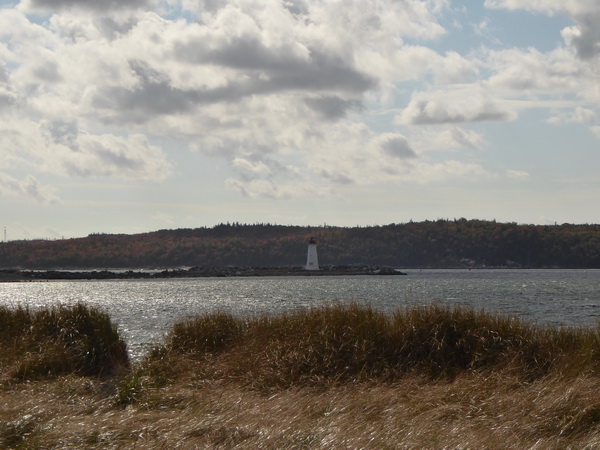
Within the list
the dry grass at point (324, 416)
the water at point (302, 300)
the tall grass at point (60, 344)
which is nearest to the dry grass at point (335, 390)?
the dry grass at point (324, 416)

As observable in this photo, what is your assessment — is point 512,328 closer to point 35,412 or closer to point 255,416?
point 255,416

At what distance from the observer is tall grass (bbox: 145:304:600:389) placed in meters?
14.0

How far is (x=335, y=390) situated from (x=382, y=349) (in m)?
2.17

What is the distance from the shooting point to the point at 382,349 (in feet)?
49.3

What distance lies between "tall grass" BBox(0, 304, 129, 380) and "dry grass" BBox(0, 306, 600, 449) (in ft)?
2.44

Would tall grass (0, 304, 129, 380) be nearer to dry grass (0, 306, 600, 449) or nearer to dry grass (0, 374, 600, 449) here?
dry grass (0, 306, 600, 449)

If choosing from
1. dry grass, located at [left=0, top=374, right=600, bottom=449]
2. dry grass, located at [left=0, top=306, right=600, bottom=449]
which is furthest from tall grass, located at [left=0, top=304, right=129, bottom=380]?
dry grass, located at [left=0, top=374, right=600, bottom=449]

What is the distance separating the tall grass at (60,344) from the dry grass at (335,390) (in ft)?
2.44

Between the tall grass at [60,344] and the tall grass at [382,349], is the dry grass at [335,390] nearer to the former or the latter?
the tall grass at [382,349]

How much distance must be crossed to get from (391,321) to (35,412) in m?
7.94

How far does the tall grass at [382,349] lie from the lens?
14.0 m

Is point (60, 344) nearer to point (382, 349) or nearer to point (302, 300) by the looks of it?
point (382, 349)

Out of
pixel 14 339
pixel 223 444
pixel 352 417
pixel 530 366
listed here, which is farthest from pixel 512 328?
pixel 14 339

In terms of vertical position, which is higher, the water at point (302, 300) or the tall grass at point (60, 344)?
the tall grass at point (60, 344)
